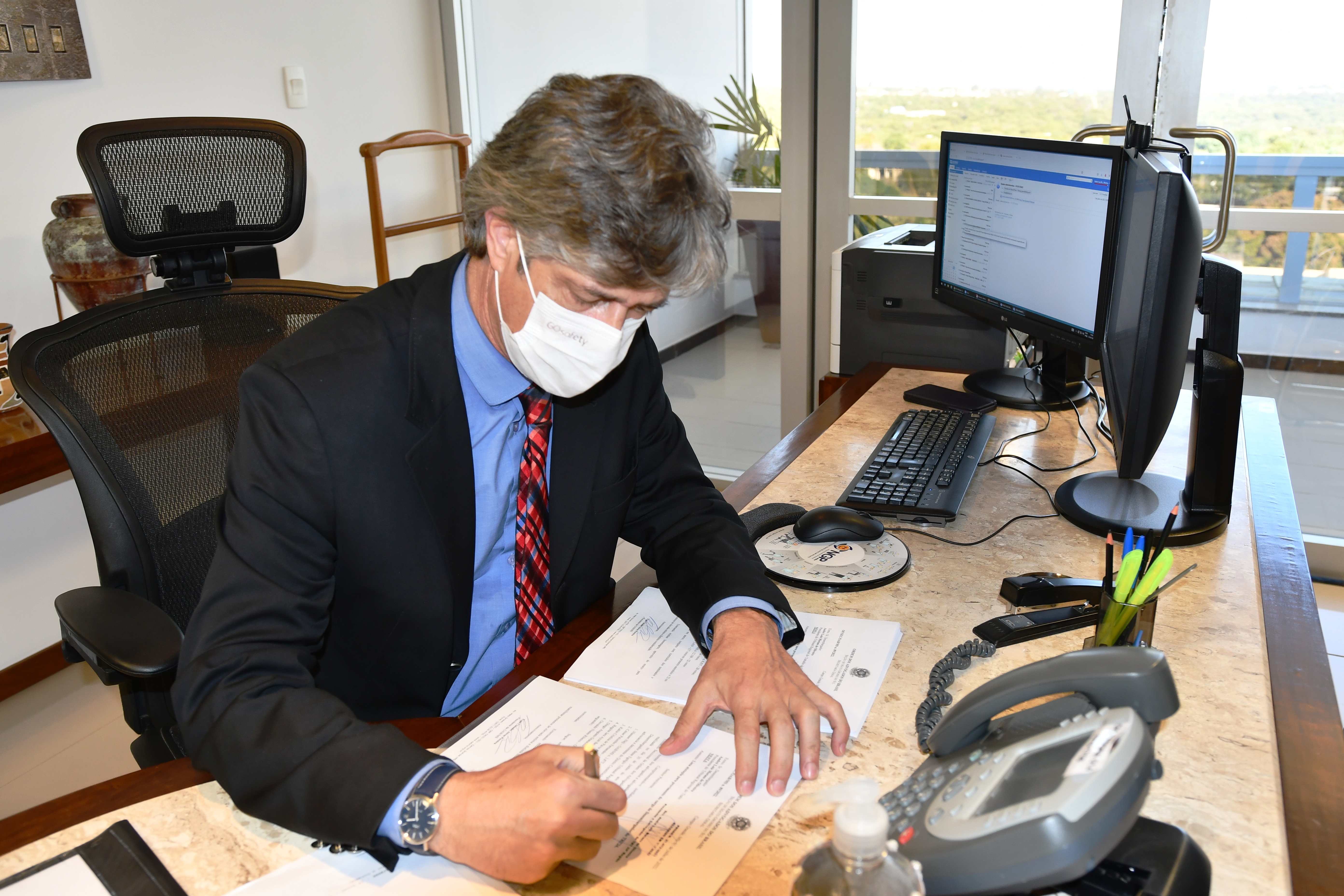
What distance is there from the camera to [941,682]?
3.07ft

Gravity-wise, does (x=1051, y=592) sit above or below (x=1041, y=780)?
below

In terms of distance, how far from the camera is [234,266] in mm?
1612

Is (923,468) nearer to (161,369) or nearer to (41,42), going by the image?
(161,369)

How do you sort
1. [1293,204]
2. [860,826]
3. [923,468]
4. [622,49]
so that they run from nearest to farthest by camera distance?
[860,826]
[923,468]
[1293,204]
[622,49]

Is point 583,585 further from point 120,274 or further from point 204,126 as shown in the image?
point 120,274

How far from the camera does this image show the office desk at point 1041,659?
2.43ft

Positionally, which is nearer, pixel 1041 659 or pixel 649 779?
pixel 649 779

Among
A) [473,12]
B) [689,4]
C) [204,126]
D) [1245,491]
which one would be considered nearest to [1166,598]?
[1245,491]

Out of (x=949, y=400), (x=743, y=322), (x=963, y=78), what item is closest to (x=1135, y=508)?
(x=949, y=400)

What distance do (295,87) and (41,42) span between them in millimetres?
735

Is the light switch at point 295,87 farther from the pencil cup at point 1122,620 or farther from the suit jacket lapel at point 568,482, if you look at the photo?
the pencil cup at point 1122,620

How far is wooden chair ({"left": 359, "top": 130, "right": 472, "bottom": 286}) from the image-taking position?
9.35 feet

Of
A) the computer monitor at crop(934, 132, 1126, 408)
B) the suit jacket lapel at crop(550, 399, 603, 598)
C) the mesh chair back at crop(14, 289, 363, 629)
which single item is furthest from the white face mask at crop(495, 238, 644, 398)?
the computer monitor at crop(934, 132, 1126, 408)

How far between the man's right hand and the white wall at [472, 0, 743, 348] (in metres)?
2.44
